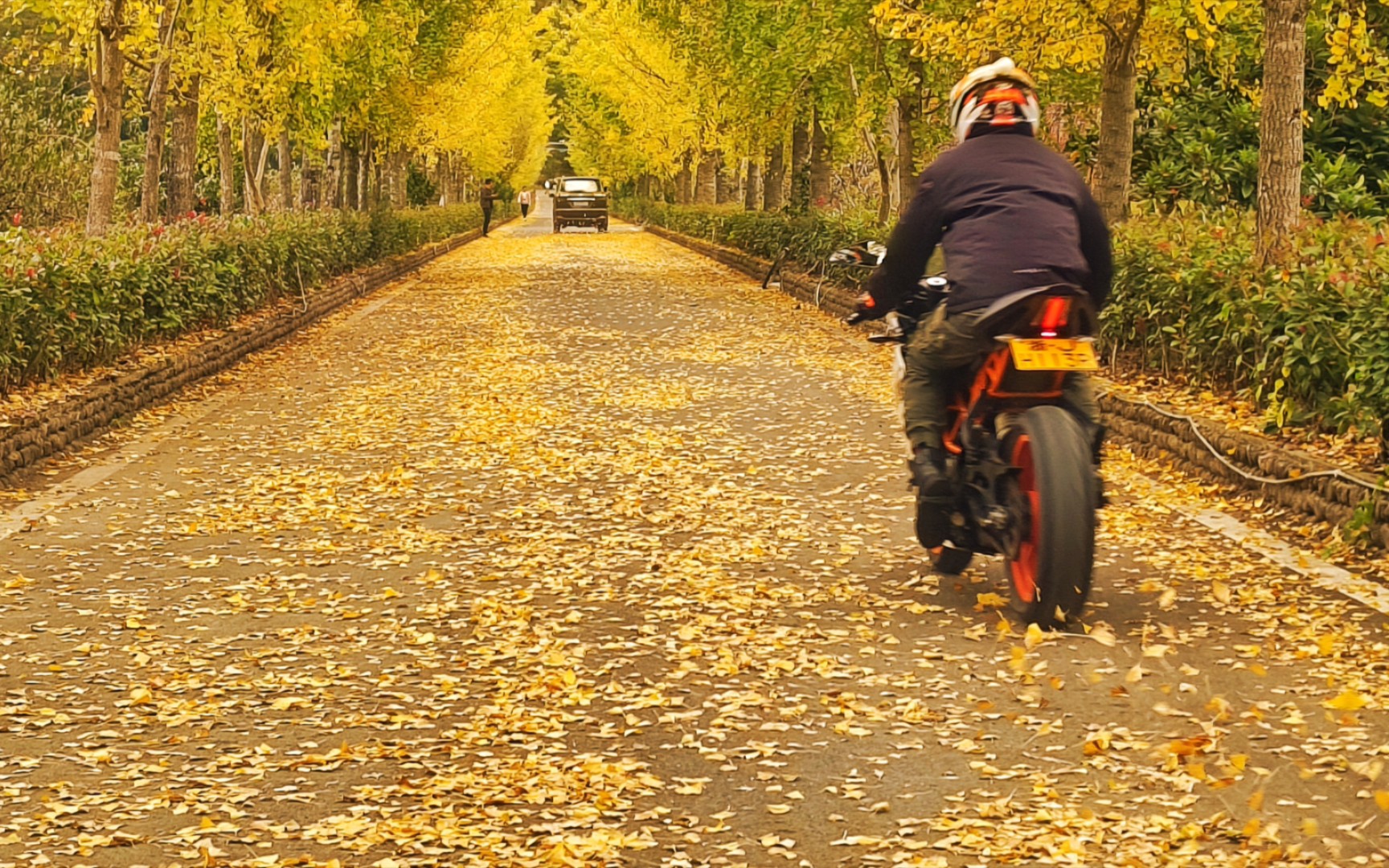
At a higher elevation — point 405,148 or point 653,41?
point 653,41

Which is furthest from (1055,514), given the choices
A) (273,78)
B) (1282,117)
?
(273,78)

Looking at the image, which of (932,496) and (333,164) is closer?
(932,496)

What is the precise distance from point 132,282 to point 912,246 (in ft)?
28.9

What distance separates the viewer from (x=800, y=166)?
32.0m

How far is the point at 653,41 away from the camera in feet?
156

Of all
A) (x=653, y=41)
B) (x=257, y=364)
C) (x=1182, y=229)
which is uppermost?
(x=653, y=41)

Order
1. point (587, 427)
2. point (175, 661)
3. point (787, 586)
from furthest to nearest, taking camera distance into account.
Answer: point (587, 427)
point (787, 586)
point (175, 661)

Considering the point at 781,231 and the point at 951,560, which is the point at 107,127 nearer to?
the point at 951,560

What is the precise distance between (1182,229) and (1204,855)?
959 cm

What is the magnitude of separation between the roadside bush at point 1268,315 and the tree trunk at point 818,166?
17997 mm

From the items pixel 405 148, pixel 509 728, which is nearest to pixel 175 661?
pixel 509 728

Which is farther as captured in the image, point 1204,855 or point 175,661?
point 175,661

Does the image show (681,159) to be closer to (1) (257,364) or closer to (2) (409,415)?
(1) (257,364)

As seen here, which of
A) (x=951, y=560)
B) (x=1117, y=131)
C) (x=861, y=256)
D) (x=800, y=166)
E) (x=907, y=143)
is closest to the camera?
(x=951, y=560)
